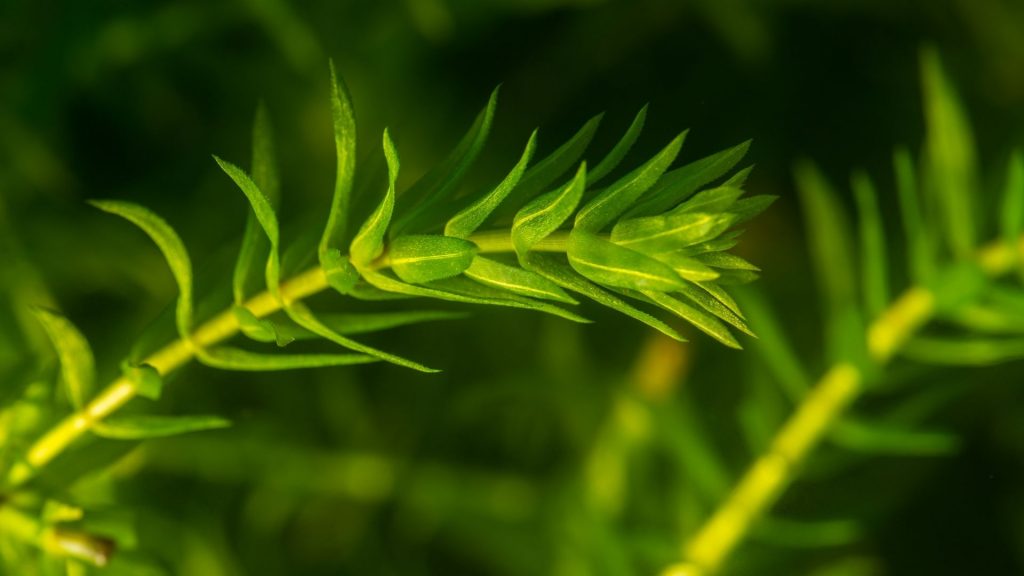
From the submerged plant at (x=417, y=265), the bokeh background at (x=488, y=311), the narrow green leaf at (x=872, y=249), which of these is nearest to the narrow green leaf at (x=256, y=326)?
the submerged plant at (x=417, y=265)

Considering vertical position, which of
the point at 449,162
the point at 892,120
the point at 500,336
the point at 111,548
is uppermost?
the point at 892,120

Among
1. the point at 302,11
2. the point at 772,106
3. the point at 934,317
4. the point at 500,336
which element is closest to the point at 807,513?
the point at 934,317

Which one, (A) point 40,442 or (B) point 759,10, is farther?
(B) point 759,10

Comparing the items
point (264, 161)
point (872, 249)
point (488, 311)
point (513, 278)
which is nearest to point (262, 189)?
point (264, 161)

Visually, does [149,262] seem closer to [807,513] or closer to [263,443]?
[263,443]

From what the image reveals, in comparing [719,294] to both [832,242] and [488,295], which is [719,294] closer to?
[488,295]

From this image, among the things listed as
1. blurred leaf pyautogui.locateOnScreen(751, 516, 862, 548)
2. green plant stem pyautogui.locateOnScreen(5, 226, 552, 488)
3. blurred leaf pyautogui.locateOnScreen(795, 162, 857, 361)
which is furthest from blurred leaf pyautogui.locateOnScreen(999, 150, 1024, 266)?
green plant stem pyautogui.locateOnScreen(5, 226, 552, 488)
